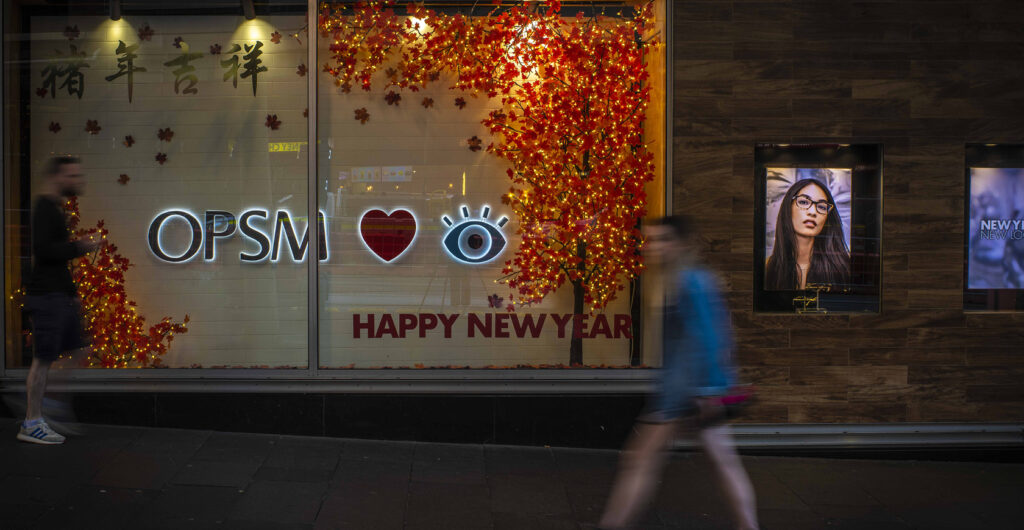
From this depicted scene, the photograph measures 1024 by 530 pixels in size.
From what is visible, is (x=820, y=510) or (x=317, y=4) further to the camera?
(x=317, y=4)

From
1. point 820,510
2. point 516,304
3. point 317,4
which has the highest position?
point 317,4

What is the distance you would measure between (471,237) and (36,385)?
3361 mm

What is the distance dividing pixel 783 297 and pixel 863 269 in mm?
702

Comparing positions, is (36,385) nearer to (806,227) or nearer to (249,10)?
(249,10)

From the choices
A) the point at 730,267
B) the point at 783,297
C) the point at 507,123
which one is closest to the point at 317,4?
the point at 507,123

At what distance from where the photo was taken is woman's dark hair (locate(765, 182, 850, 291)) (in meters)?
7.03

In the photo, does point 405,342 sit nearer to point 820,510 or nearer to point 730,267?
point 730,267

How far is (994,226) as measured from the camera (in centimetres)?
711

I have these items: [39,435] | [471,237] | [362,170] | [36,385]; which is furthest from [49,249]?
[471,237]

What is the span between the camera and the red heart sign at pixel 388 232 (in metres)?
7.10

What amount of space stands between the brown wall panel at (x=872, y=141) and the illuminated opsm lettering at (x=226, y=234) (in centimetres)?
319

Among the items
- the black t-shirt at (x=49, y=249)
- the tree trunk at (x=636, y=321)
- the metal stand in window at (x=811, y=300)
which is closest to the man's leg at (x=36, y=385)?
the black t-shirt at (x=49, y=249)

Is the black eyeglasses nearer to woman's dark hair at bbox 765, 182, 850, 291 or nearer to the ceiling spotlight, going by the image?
woman's dark hair at bbox 765, 182, 850, 291

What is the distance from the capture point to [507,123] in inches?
279
